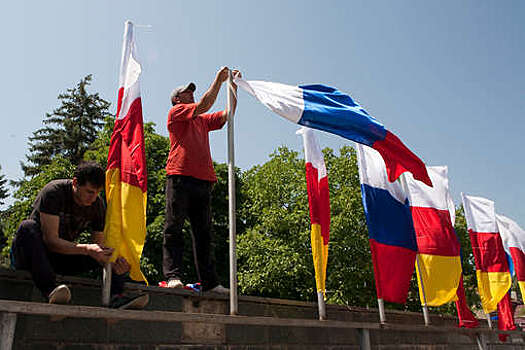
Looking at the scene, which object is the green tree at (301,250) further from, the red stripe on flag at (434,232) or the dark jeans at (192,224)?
the dark jeans at (192,224)

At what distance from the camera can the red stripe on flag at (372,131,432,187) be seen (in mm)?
5383

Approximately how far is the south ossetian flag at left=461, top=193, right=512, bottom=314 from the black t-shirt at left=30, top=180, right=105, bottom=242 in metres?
8.19

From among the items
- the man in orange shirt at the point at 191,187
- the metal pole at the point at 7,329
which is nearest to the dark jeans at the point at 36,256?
the metal pole at the point at 7,329

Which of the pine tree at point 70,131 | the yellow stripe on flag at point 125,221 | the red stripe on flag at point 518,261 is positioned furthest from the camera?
the pine tree at point 70,131

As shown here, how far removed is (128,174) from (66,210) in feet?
1.78

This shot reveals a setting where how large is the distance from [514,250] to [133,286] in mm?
9704

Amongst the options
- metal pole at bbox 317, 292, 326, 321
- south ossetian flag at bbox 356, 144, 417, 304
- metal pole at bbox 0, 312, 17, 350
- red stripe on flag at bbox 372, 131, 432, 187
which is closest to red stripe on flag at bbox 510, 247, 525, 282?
south ossetian flag at bbox 356, 144, 417, 304

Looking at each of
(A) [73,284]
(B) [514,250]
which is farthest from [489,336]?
(A) [73,284]

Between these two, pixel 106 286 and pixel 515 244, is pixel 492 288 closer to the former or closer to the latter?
pixel 515 244

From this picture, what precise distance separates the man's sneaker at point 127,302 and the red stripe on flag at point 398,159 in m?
3.12

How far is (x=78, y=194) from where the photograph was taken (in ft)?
11.5

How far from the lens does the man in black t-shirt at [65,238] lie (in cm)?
307

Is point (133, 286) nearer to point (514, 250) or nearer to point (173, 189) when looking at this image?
point (173, 189)

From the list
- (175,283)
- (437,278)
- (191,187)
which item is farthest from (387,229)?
(175,283)
